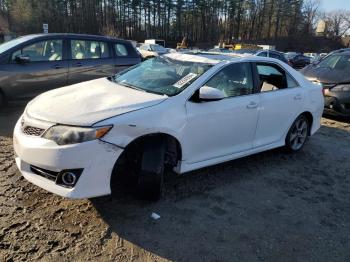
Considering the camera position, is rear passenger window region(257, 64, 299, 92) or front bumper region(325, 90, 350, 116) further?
front bumper region(325, 90, 350, 116)

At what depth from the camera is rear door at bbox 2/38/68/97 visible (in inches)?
267

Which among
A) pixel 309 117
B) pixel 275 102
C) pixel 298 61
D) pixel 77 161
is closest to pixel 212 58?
pixel 275 102

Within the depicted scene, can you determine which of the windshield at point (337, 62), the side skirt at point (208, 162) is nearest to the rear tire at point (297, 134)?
the side skirt at point (208, 162)

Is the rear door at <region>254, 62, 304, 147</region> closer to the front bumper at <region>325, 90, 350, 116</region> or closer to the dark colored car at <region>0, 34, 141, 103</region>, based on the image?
the front bumper at <region>325, 90, 350, 116</region>

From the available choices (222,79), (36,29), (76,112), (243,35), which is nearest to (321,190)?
(222,79)

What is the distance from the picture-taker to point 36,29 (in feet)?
194

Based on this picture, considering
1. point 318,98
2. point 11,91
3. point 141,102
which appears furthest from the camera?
point 11,91

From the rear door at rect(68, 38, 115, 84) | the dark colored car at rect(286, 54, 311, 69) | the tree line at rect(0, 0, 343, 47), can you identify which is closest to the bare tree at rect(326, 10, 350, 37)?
the tree line at rect(0, 0, 343, 47)

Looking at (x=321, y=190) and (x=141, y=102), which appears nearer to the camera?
(x=141, y=102)

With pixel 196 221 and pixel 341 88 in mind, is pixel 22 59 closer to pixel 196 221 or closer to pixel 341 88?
pixel 196 221

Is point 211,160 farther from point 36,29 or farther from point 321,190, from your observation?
point 36,29

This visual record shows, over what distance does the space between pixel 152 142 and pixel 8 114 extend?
436 centimetres

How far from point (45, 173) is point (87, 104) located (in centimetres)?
76

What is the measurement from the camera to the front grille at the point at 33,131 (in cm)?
339
